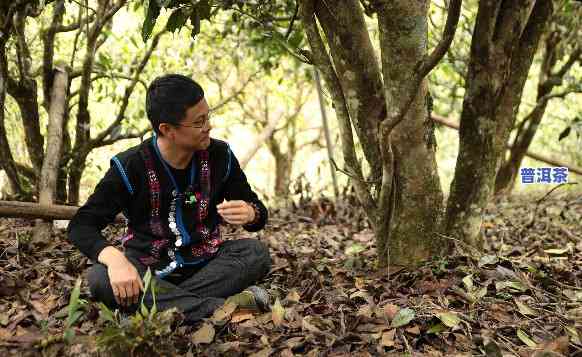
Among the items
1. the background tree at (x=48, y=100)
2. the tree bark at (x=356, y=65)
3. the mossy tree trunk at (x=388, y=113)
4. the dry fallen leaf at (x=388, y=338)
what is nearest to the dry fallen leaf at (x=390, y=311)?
the dry fallen leaf at (x=388, y=338)

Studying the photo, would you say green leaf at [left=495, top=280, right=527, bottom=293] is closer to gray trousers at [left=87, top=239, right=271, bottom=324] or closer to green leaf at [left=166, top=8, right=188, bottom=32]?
gray trousers at [left=87, top=239, right=271, bottom=324]

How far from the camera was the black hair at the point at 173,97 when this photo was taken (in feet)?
7.56

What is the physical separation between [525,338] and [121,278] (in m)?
1.48

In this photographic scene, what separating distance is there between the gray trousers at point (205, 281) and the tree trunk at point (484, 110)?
0.95m

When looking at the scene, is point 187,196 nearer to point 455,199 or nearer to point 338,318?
point 338,318

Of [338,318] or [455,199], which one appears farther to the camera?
[455,199]

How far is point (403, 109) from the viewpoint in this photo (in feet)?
7.34

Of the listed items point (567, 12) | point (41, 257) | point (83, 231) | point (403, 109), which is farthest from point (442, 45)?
point (567, 12)

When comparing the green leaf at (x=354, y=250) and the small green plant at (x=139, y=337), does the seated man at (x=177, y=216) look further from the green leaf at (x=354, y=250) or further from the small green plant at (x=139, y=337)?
the green leaf at (x=354, y=250)

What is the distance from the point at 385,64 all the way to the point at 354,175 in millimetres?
520

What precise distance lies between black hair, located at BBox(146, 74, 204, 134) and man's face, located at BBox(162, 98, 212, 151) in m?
0.02

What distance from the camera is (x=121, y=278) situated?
213cm

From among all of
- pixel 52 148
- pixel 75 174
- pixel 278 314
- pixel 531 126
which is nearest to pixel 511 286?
pixel 278 314

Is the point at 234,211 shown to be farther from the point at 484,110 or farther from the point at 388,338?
the point at 484,110
